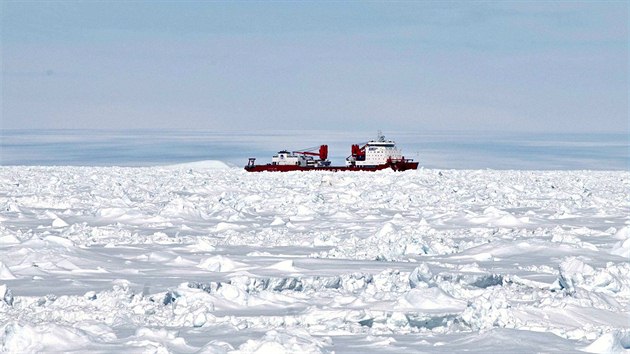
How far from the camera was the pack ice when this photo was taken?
6273 mm

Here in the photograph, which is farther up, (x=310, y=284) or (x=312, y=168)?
(x=310, y=284)

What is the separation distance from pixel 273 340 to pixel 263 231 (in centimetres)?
838

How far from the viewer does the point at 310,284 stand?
29.7 feet

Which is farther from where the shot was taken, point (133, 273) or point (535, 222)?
point (535, 222)

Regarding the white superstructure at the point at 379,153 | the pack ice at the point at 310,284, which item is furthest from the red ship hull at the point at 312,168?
the pack ice at the point at 310,284

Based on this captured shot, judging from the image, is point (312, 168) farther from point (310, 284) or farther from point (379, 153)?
point (310, 284)

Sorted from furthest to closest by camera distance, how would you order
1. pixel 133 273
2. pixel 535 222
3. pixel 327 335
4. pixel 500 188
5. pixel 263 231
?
pixel 500 188
pixel 535 222
pixel 263 231
pixel 133 273
pixel 327 335

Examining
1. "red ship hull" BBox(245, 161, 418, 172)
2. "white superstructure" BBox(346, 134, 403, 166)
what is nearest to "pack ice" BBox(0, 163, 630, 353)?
"red ship hull" BBox(245, 161, 418, 172)

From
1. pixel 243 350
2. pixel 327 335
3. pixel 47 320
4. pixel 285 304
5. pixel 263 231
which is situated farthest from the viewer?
pixel 263 231

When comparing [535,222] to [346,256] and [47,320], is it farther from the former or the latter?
[47,320]

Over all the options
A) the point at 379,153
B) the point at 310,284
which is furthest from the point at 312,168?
the point at 310,284

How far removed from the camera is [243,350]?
18.6ft

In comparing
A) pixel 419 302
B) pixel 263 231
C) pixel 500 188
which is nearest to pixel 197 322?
pixel 419 302

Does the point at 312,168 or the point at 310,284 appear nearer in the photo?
the point at 310,284
